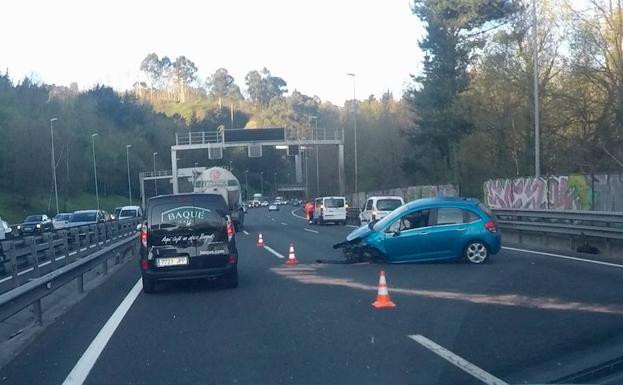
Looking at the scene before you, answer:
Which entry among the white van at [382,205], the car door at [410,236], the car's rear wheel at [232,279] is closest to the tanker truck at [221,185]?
the white van at [382,205]

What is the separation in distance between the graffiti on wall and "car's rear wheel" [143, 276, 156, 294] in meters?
16.9

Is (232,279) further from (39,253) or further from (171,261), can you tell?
(39,253)

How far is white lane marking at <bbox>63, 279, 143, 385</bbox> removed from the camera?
336 inches

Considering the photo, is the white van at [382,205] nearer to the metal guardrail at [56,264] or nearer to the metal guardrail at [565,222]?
the metal guardrail at [565,222]

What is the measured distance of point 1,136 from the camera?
72562 millimetres

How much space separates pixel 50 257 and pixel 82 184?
191 ft

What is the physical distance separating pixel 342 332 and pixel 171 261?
18.7ft

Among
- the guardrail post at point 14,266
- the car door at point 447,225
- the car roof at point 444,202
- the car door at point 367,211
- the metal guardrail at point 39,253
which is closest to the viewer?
the guardrail post at point 14,266

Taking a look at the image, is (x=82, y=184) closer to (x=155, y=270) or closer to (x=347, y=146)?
(x=347, y=146)

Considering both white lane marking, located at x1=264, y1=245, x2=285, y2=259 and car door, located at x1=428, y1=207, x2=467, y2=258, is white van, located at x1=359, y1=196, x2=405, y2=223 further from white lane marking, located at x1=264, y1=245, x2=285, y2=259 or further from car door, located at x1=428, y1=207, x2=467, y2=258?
car door, located at x1=428, y1=207, x2=467, y2=258

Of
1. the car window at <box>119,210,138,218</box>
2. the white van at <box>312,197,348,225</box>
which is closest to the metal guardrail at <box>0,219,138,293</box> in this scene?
the car window at <box>119,210,138,218</box>

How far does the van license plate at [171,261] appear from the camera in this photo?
15359mm

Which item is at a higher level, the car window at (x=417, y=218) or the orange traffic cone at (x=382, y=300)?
the car window at (x=417, y=218)

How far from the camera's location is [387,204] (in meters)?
35.3
